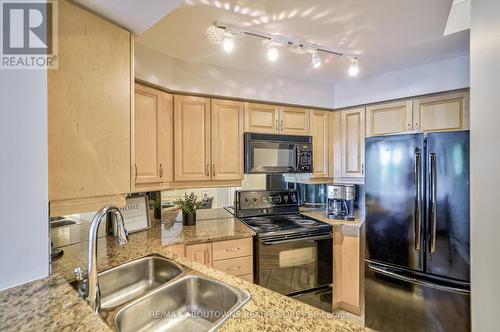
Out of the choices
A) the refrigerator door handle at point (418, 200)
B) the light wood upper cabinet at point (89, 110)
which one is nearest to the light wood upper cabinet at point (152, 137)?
the light wood upper cabinet at point (89, 110)

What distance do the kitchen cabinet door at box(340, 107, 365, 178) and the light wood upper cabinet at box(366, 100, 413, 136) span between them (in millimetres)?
84

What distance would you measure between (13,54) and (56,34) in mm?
252

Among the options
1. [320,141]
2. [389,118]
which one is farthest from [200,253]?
[389,118]

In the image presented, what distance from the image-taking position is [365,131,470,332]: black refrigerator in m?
1.76

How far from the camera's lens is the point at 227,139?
95.5 inches

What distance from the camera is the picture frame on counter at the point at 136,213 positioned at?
2.00 meters

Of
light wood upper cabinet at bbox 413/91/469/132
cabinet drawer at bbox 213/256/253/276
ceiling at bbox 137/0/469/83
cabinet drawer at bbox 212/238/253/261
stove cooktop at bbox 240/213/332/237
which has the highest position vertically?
ceiling at bbox 137/0/469/83

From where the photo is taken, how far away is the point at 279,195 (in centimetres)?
286

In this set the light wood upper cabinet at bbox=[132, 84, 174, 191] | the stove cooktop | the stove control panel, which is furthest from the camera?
the stove control panel

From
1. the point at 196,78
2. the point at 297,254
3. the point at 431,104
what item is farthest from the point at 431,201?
the point at 196,78

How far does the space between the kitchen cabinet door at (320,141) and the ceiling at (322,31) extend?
62 centimetres

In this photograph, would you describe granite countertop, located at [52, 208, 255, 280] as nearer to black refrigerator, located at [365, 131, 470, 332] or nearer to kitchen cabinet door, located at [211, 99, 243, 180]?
kitchen cabinet door, located at [211, 99, 243, 180]

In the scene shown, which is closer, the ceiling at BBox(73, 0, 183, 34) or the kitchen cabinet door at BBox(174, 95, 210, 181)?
the ceiling at BBox(73, 0, 183, 34)

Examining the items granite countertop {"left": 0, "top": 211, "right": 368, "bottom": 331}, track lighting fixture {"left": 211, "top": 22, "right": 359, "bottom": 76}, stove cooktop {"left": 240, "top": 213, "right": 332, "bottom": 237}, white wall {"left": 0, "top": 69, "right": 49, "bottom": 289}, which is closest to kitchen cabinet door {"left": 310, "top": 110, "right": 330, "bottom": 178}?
stove cooktop {"left": 240, "top": 213, "right": 332, "bottom": 237}
